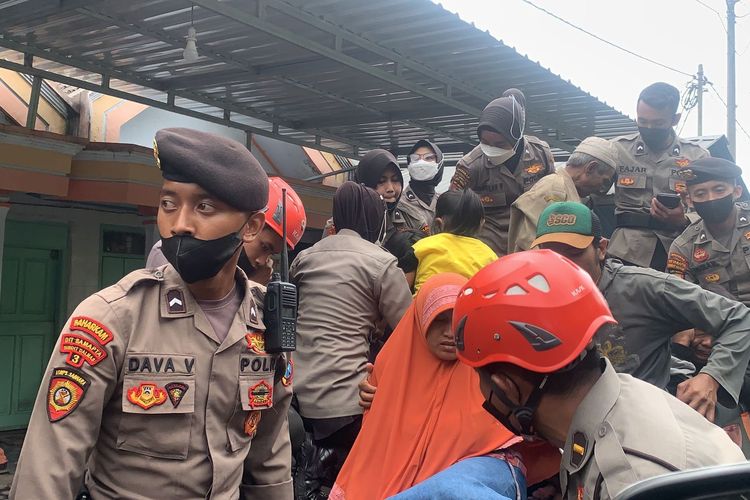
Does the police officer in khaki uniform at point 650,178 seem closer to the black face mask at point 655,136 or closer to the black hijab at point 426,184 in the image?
the black face mask at point 655,136

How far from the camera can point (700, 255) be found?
4254mm

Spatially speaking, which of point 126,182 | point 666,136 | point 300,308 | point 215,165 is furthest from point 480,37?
point 215,165

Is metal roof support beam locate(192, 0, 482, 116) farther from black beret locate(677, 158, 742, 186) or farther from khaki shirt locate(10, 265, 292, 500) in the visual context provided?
khaki shirt locate(10, 265, 292, 500)

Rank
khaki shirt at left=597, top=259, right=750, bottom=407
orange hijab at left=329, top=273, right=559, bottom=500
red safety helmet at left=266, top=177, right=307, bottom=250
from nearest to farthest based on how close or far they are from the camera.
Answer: orange hijab at left=329, top=273, right=559, bottom=500, khaki shirt at left=597, top=259, right=750, bottom=407, red safety helmet at left=266, top=177, right=307, bottom=250

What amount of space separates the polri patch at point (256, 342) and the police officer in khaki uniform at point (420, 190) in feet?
10.5

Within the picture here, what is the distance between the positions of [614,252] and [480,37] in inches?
104

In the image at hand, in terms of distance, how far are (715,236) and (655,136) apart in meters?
0.96

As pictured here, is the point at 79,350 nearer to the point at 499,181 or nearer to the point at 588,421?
the point at 588,421

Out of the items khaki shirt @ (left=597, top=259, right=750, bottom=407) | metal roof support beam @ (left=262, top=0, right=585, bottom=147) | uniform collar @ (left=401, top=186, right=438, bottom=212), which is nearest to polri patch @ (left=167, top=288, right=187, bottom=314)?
khaki shirt @ (left=597, top=259, right=750, bottom=407)

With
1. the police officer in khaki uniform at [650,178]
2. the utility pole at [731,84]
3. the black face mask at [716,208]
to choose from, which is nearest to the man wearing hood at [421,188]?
the police officer in khaki uniform at [650,178]

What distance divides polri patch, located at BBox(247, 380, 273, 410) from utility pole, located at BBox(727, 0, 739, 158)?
741 inches

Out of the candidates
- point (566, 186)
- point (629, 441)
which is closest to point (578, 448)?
point (629, 441)

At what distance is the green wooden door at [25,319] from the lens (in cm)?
953

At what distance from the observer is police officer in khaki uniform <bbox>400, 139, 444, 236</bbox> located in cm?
560
